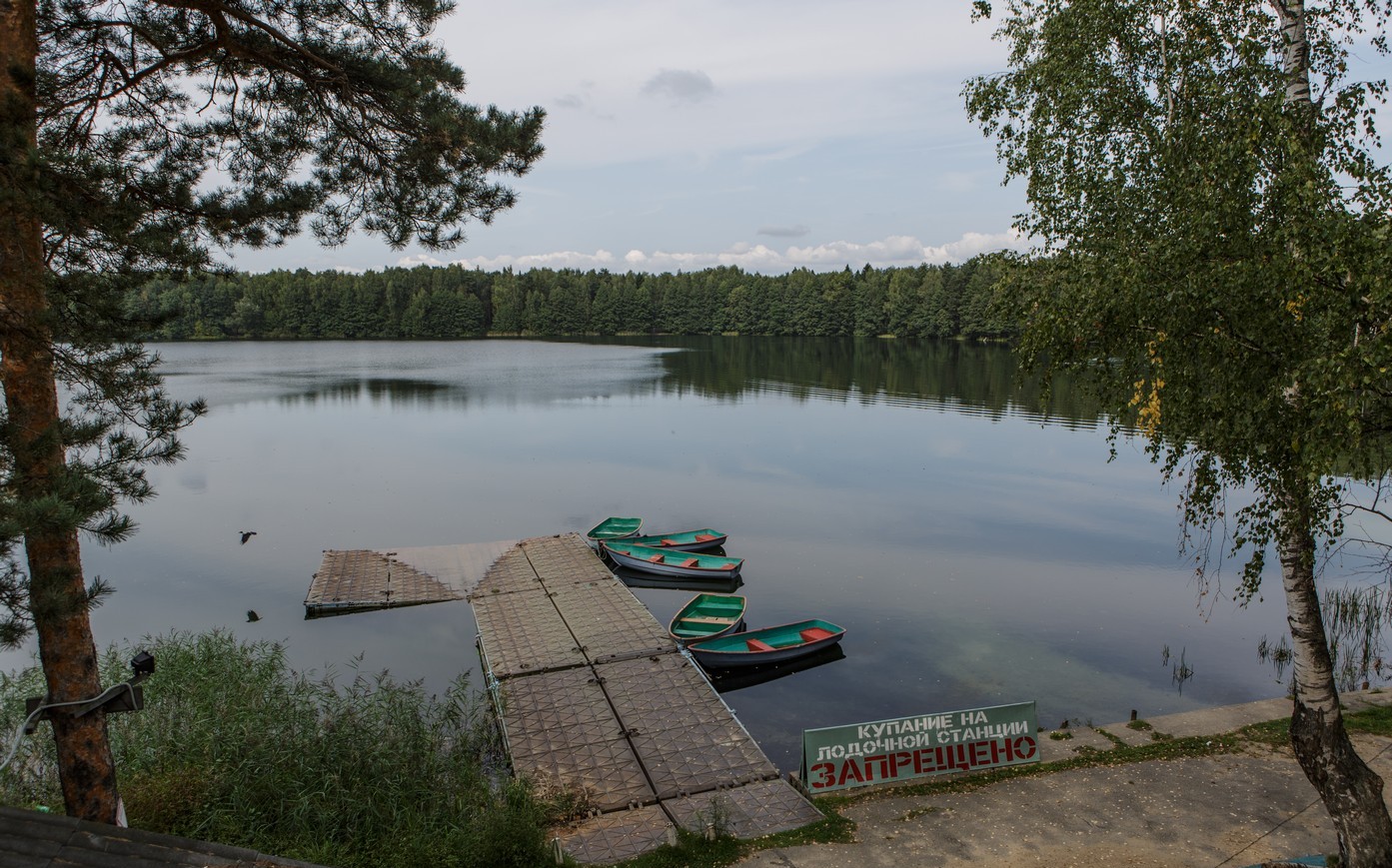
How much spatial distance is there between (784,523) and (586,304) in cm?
10590

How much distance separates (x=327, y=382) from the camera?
63406 millimetres

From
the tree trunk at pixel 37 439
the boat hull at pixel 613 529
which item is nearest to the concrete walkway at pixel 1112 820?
the tree trunk at pixel 37 439

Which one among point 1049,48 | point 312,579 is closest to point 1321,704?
point 1049,48

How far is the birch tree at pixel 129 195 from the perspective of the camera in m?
6.59

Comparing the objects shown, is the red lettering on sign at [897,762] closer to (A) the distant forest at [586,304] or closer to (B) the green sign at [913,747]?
(B) the green sign at [913,747]

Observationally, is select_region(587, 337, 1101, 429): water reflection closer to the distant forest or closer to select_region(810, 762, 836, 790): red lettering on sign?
the distant forest

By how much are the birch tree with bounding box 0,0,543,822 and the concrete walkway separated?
23.8 feet

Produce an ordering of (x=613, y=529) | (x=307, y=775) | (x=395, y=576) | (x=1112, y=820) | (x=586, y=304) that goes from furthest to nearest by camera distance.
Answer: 1. (x=586, y=304)
2. (x=613, y=529)
3. (x=395, y=576)
4. (x=307, y=775)
5. (x=1112, y=820)

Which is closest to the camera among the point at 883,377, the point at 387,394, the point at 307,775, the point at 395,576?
the point at 307,775

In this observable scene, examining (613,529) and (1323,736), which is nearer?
(1323,736)

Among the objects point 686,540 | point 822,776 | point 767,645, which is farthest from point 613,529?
point 822,776

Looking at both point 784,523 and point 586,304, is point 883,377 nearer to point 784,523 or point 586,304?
point 784,523

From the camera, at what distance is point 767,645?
1800 centimetres

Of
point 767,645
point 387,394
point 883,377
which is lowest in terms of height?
point 767,645
